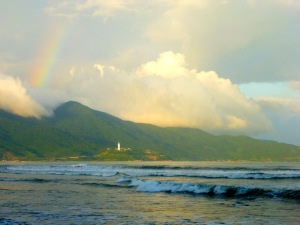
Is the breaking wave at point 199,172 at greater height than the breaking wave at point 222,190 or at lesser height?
lesser

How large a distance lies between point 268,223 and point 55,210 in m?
14.0

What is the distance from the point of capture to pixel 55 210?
1057 inches

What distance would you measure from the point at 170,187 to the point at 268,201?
1418cm

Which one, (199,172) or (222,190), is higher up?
(222,190)

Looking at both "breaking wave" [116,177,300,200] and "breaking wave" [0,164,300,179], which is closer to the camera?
"breaking wave" [116,177,300,200]

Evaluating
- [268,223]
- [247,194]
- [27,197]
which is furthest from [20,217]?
[247,194]

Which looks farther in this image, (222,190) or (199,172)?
(199,172)

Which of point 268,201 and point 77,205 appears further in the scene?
point 268,201

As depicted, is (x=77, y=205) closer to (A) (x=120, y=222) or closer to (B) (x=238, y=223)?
(A) (x=120, y=222)

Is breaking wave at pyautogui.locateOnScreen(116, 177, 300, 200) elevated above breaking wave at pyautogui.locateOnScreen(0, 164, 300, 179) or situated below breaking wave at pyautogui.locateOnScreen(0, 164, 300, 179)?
above

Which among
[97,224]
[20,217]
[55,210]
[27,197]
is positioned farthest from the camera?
[27,197]

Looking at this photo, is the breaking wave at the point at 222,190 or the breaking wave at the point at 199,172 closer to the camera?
the breaking wave at the point at 222,190

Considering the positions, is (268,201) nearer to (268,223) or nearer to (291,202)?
(291,202)

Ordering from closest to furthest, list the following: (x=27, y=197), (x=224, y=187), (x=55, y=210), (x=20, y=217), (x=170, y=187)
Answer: (x=20, y=217) < (x=55, y=210) < (x=27, y=197) < (x=224, y=187) < (x=170, y=187)
